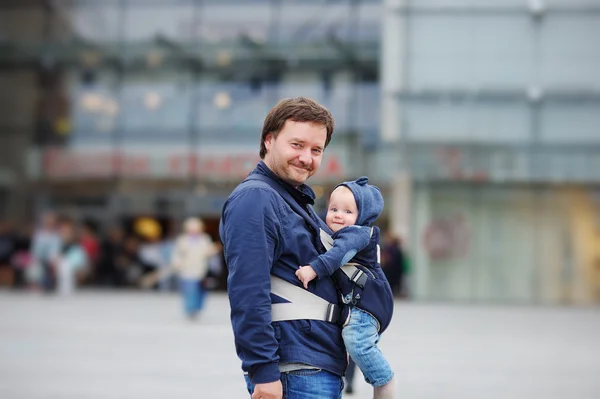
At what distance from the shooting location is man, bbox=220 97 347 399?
3.46m

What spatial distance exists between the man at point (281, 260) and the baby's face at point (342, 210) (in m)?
0.06

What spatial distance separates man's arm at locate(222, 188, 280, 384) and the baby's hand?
0.41 ft

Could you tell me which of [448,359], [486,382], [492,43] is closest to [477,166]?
[492,43]

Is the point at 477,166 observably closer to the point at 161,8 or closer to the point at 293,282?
the point at 161,8

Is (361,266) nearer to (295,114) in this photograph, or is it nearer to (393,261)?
(295,114)

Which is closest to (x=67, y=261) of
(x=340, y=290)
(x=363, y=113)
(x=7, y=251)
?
(x=7, y=251)

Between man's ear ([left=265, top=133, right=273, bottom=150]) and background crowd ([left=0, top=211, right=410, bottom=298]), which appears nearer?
man's ear ([left=265, top=133, right=273, bottom=150])

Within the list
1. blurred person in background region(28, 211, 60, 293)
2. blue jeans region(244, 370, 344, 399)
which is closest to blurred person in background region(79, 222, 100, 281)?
blurred person in background region(28, 211, 60, 293)

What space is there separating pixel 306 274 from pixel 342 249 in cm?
19

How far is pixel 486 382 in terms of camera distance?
9.96m

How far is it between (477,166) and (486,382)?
53.9 ft

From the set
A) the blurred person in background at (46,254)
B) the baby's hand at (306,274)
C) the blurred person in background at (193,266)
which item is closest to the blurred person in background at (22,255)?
the blurred person in background at (46,254)

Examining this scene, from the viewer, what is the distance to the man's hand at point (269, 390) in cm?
344

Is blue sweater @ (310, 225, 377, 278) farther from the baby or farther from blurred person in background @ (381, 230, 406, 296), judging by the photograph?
blurred person in background @ (381, 230, 406, 296)
